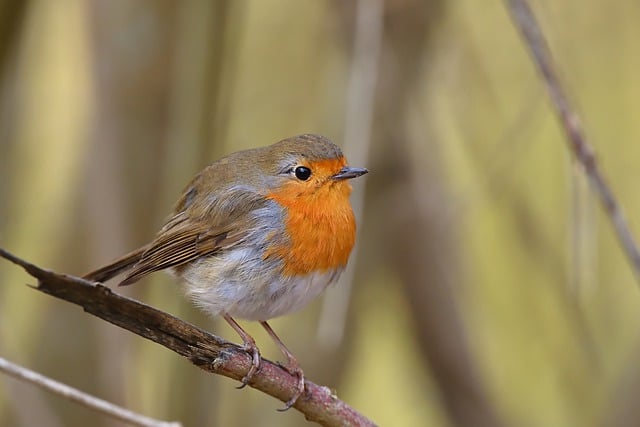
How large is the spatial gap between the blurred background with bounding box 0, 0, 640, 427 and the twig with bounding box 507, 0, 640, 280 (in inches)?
21.7

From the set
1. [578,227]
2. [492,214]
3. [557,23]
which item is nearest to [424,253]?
[492,214]

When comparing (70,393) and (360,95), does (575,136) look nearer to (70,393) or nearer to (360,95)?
(360,95)

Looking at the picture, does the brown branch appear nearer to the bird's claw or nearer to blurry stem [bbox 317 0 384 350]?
the bird's claw

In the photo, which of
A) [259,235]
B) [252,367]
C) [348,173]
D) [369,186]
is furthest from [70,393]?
[369,186]

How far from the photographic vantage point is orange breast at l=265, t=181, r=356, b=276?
3196 mm

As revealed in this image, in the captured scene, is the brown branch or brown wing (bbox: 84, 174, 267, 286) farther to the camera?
brown wing (bbox: 84, 174, 267, 286)

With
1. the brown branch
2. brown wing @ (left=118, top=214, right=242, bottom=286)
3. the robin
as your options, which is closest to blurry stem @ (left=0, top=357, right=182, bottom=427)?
the brown branch

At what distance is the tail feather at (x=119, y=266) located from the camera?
3.18m

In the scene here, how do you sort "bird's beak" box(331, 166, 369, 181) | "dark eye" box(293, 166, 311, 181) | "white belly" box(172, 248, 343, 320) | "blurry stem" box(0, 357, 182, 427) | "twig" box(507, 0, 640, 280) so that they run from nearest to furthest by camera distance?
1. "blurry stem" box(0, 357, 182, 427)
2. "twig" box(507, 0, 640, 280)
3. "white belly" box(172, 248, 343, 320)
4. "bird's beak" box(331, 166, 369, 181)
5. "dark eye" box(293, 166, 311, 181)

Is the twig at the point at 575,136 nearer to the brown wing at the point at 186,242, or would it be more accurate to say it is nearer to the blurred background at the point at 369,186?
the blurred background at the point at 369,186

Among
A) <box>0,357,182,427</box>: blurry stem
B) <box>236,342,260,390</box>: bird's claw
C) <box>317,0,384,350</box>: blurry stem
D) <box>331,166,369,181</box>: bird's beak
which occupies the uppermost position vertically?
<box>317,0,384,350</box>: blurry stem

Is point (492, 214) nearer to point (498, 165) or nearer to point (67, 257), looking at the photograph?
point (498, 165)

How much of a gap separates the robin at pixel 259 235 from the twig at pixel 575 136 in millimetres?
759

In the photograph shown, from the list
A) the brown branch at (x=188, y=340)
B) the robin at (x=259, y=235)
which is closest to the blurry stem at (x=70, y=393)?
the brown branch at (x=188, y=340)
